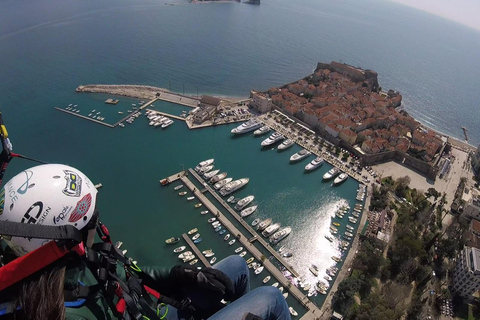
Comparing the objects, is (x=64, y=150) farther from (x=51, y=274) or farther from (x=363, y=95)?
(x=363, y=95)

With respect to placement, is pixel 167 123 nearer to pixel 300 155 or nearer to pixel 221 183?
pixel 221 183

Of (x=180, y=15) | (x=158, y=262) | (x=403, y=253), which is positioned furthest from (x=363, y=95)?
(x=180, y=15)

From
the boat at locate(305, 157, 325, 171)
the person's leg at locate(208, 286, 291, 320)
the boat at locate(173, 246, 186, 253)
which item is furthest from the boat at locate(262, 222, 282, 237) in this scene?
the person's leg at locate(208, 286, 291, 320)

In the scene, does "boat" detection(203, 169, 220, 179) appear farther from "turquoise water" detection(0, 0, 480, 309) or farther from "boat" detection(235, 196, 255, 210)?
"boat" detection(235, 196, 255, 210)

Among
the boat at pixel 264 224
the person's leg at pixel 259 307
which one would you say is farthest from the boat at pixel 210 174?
the person's leg at pixel 259 307

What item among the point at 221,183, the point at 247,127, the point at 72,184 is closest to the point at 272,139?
the point at 247,127

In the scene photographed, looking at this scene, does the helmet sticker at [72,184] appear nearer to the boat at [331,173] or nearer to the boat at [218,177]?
the boat at [218,177]
